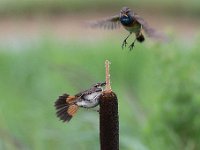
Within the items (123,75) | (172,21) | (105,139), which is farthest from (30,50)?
(172,21)

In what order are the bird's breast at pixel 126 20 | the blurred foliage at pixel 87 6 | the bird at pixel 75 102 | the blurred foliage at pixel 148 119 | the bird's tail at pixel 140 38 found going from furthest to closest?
1. the blurred foliage at pixel 87 6
2. the blurred foliage at pixel 148 119
3. the bird's tail at pixel 140 38
4. the bird's breast at pixel 126 20
5. the bird at pixel 75 102

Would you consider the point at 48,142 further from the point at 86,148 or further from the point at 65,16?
the point at 65,16

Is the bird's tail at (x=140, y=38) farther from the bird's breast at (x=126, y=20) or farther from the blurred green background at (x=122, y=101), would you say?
the blurred green background at (x=122, y=101)

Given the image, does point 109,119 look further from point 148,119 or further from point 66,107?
point 148,119

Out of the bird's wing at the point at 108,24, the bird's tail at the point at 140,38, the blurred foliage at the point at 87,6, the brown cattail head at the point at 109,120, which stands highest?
the blurred foliage at the point at 87,6

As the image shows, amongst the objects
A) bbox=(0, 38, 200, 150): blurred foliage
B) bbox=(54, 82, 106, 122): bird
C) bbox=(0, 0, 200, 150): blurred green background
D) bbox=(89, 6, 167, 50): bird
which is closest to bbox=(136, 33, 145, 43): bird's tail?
bbox=(89, 6, 167, 50): bird

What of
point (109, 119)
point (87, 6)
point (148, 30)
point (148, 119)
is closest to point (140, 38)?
point (148, 30)

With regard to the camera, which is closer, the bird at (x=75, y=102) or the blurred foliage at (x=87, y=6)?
the bird at (x=75, y=102)

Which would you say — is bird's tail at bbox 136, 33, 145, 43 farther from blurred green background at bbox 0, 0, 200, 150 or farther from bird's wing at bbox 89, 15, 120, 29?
blurred green background at bbox 0, 0, 200, 150

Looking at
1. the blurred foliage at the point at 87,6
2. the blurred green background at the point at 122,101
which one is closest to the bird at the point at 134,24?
the blurred green background at the point at 122,101
